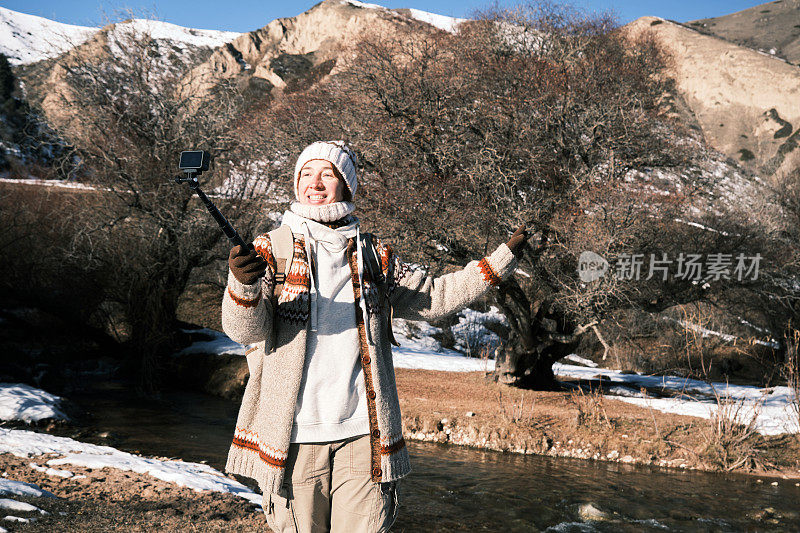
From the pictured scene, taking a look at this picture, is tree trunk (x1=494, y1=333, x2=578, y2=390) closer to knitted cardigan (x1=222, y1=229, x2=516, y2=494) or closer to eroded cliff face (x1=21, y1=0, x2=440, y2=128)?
eroded cliff face (x1=21, y1=0, x2=440, y2=128)

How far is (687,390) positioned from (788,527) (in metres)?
7.27

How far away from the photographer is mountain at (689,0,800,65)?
8606 cm

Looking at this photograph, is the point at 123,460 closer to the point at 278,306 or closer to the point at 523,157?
the point at 278,306

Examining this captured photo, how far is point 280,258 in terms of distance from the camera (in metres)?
2.62

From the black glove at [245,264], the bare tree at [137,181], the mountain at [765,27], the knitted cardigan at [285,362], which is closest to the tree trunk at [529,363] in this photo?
the bare tree at [137,181]

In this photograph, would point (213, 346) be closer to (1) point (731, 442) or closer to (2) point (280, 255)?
(1) point (731, 442)

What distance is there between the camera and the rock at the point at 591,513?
7042 mm

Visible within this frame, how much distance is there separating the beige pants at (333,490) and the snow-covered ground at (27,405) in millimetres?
8047

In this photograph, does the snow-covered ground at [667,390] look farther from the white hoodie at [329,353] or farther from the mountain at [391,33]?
the white hoodie at [329,353]

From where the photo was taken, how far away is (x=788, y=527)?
6930 mm

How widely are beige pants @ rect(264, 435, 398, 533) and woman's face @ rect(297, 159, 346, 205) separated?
105cm

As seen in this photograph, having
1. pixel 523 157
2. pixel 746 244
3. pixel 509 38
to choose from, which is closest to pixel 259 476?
pixel 523 157
